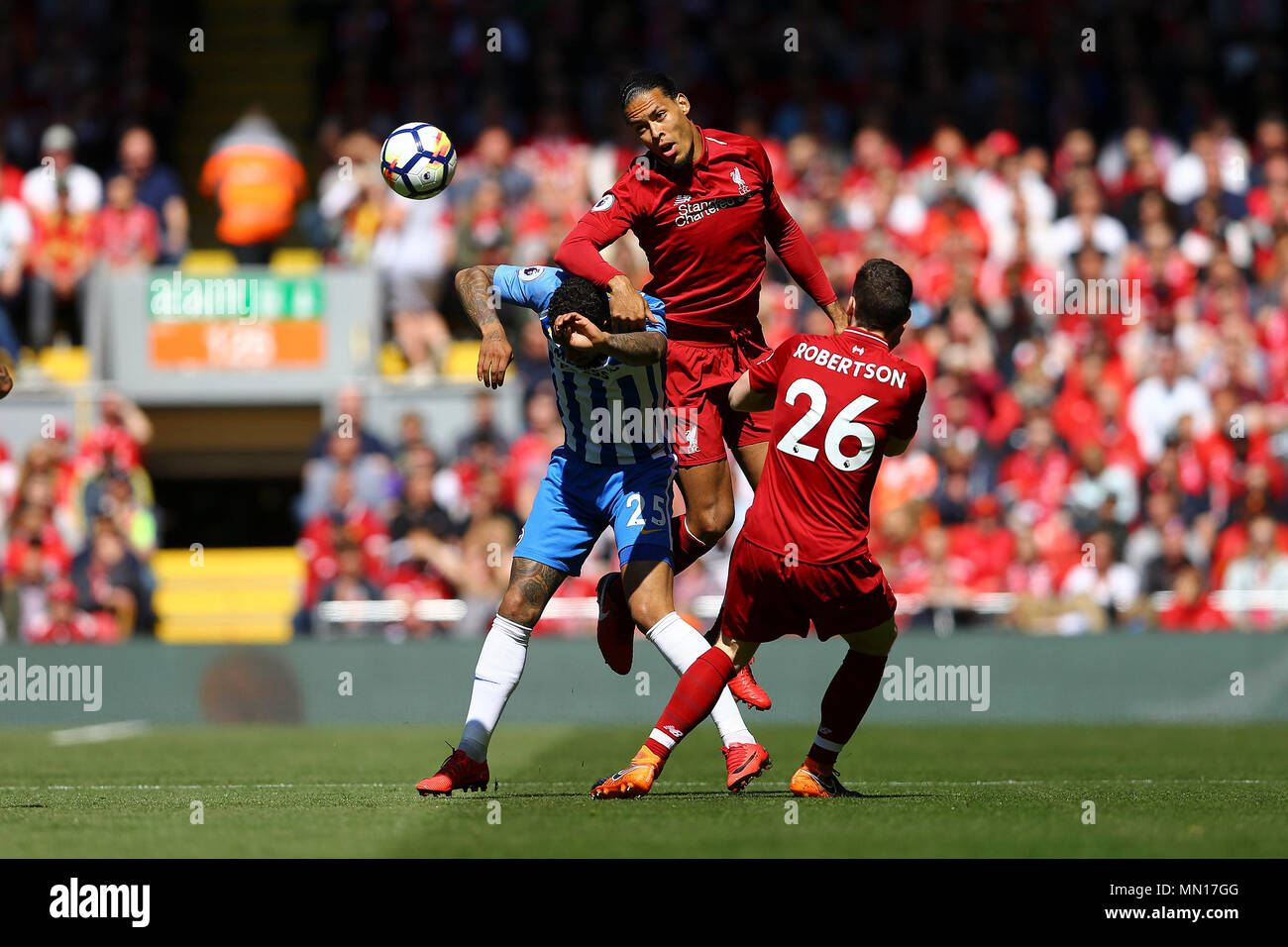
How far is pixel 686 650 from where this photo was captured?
774 centimetres

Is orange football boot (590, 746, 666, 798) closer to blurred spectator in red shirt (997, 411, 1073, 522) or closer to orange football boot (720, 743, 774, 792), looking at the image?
orange football boot (720, 743, 774, 792)

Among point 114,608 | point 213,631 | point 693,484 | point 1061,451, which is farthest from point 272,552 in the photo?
point 693,484

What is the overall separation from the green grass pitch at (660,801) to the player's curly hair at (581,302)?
187 cm

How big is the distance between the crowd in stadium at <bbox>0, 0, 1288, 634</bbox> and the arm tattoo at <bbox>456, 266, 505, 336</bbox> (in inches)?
260

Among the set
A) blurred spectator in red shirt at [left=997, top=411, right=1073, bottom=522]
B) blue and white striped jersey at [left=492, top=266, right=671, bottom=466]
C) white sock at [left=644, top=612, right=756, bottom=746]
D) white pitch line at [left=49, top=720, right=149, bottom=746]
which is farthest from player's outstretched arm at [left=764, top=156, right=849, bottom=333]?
blurred spectator in red shirt at [left=997, top=411, right=1073, bottom=522]

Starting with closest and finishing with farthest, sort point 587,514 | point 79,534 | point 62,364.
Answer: point 587,514, point 79,534, point 62,364

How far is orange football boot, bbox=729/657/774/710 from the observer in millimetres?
8297

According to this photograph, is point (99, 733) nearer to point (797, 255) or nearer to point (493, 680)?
point (493, 680)

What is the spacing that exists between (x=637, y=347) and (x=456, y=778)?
6.08 feet

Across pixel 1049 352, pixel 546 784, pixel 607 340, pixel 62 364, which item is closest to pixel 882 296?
pixel 607 340

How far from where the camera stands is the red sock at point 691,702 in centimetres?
738

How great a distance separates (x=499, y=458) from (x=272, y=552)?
2947 mm

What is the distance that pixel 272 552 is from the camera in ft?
56.8

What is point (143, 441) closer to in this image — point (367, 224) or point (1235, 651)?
point (367, 224)
